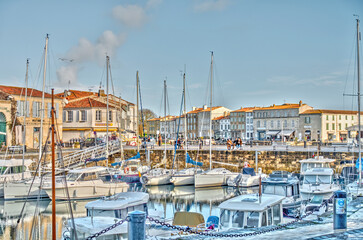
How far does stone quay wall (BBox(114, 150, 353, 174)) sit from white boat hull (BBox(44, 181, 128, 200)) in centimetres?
1340

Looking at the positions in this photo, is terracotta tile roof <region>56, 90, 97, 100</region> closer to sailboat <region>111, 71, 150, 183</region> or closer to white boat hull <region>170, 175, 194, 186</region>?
sailboat <region>111, 71, 150, 183</region>

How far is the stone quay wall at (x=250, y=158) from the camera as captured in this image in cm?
3738

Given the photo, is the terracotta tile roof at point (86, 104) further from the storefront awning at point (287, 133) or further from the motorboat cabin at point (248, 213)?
the motorboat cabin at point (248, 213)

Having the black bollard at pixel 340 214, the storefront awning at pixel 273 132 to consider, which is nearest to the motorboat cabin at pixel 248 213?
the black bollard at pixel 340 214

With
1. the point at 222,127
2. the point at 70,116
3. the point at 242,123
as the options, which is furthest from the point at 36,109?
the point at 222,127

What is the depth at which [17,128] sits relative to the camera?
132ft

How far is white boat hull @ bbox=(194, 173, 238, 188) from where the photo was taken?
31.9 metres

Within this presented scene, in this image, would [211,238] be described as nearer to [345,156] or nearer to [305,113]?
[345,156]

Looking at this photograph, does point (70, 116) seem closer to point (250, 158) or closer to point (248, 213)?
point (250, 158)

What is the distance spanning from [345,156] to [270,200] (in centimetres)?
2387

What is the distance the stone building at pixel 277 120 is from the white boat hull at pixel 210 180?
43.1 m

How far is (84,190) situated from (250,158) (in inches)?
731

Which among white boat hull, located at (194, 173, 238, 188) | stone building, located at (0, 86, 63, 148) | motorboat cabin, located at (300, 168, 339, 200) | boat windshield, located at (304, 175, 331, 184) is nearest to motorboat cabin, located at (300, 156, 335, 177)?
motorboat cabin, located at (300, 168, 339, 200)

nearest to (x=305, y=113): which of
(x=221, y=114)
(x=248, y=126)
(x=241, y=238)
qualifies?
(x=248, y=126)
